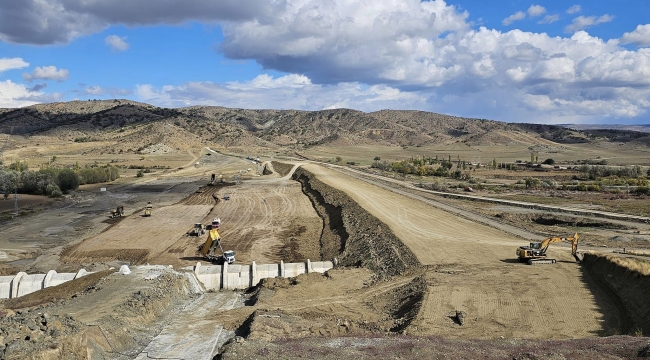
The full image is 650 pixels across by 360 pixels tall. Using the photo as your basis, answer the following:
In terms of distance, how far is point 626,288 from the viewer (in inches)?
898

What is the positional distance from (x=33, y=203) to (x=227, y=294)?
48795 millimetres

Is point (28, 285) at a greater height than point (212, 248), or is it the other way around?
point (212, 248)

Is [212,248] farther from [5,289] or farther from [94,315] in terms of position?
[94,315]

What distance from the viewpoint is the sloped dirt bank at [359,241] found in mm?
30516

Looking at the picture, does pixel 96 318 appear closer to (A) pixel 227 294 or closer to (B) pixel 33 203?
(A) pixel 227 294

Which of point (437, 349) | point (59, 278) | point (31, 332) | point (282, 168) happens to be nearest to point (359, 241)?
point (59, 278)

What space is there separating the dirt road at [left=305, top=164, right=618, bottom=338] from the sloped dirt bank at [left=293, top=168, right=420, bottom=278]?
4.25ft

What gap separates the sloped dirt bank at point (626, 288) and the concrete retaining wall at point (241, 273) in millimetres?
15394

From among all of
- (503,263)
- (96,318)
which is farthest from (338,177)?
(96,318)

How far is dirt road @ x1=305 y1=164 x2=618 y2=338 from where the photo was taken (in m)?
19.4

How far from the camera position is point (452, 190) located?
2830 inches

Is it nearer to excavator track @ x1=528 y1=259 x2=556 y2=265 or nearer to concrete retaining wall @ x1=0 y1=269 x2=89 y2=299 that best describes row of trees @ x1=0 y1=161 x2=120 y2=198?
concrete retaining wall @ x1=0 y1=269 x2=89 y2=299

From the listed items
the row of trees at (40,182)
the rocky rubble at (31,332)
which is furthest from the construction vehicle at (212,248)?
the row of trees at (40,182)

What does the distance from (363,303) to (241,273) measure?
29.3 feet
